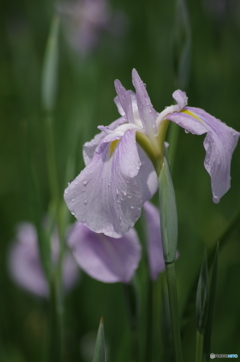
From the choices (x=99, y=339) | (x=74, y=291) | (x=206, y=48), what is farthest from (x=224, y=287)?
(x=206, y=48)

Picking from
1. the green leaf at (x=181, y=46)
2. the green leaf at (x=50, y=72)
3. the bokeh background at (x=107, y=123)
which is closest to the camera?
the green leaf at (x=181, y=46)

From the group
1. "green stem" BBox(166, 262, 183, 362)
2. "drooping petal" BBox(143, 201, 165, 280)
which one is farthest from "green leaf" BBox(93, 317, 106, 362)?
"drooping petal" BBox(143, 201, 165, 280)

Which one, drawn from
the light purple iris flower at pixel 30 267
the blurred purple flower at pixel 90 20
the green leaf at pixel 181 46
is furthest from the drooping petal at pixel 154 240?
the blurred purple flower at pixel 90 20

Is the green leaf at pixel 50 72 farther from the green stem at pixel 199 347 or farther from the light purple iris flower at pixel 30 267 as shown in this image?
the green stem at pixel 199 347

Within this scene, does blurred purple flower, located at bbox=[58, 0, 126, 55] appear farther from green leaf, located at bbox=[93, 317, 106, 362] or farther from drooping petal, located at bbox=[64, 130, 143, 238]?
green leaf, located at bbox=[93, 317, 106, 362]

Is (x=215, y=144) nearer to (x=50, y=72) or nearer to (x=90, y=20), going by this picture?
(x=50, y=72)

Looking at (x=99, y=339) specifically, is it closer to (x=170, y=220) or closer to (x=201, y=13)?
(x=170, y=220)
